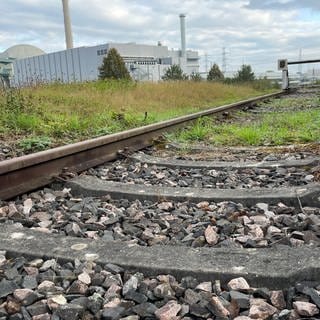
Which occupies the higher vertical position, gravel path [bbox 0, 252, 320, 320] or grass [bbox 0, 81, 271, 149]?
grass [bbox 0, 81, 271, 149]

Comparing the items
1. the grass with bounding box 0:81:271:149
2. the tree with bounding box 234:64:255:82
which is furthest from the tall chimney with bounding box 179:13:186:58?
the grass with bounding box 0:81:271:149

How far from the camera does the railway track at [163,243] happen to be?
165 centimetres

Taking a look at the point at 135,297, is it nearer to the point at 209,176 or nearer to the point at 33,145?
the point at 209,176

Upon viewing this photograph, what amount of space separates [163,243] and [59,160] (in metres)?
1.63

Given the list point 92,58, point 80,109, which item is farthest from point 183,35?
point 80,109

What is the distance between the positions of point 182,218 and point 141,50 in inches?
2563

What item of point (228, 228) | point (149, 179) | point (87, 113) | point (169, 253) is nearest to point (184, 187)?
point (149, 179)

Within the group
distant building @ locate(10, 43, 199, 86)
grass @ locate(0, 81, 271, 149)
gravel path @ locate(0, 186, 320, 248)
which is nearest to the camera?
gravel path @ locate(0, 186, 320, 248)

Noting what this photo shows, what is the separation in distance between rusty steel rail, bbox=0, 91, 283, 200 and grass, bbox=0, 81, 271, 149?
2.35 ft

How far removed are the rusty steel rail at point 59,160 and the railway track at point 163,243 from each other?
0.02 metres

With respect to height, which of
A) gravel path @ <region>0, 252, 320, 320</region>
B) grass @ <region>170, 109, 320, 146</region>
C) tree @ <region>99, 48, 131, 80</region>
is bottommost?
grass @ <region>170, 109, 320, 146</region>

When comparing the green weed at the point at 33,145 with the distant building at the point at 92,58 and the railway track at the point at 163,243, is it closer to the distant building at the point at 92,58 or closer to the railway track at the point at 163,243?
the railway track at the point at 163,243

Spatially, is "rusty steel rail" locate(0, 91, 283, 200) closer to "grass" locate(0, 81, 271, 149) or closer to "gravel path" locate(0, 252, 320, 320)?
"grass" locate(0, 81, 271, 149)

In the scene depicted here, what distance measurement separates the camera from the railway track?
5.40ft
